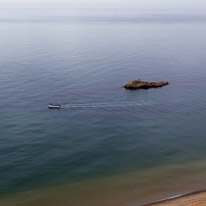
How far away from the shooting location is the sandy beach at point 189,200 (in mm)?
37656

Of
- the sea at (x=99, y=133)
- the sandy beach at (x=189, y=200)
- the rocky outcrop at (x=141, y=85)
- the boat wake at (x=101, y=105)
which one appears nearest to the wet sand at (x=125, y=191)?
the sandy beach at (x=189, y=200)

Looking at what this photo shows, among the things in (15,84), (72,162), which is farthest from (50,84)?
(72,162)

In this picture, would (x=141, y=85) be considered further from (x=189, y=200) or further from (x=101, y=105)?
(x=189, y=200)

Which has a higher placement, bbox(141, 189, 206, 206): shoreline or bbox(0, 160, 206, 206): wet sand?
bbox(0, 160, 206, 206): wet sand

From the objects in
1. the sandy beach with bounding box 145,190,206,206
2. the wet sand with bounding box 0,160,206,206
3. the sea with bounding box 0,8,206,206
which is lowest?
the sandy beach with bounding box 145,190,206,206

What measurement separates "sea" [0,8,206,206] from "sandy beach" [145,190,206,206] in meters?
1.30

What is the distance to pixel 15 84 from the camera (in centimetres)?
9475

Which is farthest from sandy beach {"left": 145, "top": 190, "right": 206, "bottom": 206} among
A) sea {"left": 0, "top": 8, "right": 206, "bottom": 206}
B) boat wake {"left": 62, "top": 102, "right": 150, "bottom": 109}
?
boat wake {"left": 62, "top": 102, "right": 150, "bottom": 109}

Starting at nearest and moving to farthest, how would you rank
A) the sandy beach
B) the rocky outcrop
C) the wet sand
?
the sandy beach → the wet sand → the rocky outcrop

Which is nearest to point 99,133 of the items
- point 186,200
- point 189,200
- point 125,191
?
point 125,191

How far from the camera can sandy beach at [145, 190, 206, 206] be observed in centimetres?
3766

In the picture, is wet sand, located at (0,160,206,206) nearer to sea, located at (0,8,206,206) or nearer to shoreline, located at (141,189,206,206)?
shoreline, located at (141,189,206,206)

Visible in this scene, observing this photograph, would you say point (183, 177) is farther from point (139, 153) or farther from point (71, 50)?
point (71, 50)

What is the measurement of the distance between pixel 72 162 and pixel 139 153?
12.1 metres
